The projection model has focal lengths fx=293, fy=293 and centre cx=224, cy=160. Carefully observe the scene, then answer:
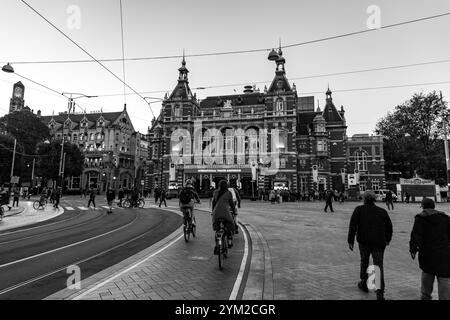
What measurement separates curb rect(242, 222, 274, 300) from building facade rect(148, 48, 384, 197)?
139 ft

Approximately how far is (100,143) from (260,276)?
3018 inches

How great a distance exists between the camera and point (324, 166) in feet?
178

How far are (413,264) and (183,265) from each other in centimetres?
514

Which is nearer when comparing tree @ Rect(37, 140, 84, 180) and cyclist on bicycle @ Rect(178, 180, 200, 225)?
cyclist on bicycle @ Rect(178, 180, 200, 225)

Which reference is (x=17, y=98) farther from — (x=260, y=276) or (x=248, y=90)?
(x=260, y=276)

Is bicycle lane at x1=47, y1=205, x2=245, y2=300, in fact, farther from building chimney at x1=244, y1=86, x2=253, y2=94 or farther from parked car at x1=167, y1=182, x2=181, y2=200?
building chimney at x1=244, y1=86, x2=253, y2=94

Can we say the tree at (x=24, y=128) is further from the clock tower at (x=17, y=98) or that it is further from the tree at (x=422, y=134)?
the tree at (x=422, y=134)

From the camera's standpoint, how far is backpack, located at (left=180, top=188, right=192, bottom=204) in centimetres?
936

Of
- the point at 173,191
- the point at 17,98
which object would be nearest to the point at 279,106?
the point at 173,191

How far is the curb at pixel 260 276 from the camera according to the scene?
450cm

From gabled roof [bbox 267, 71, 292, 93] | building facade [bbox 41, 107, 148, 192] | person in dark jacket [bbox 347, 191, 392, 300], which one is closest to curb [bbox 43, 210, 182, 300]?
person in dark jacket [bbox 347, 191, 392, 300]

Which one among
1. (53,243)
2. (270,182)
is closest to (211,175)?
(270,182)

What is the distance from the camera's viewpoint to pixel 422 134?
51.5 metres

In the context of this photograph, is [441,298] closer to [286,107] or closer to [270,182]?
[270,182]
